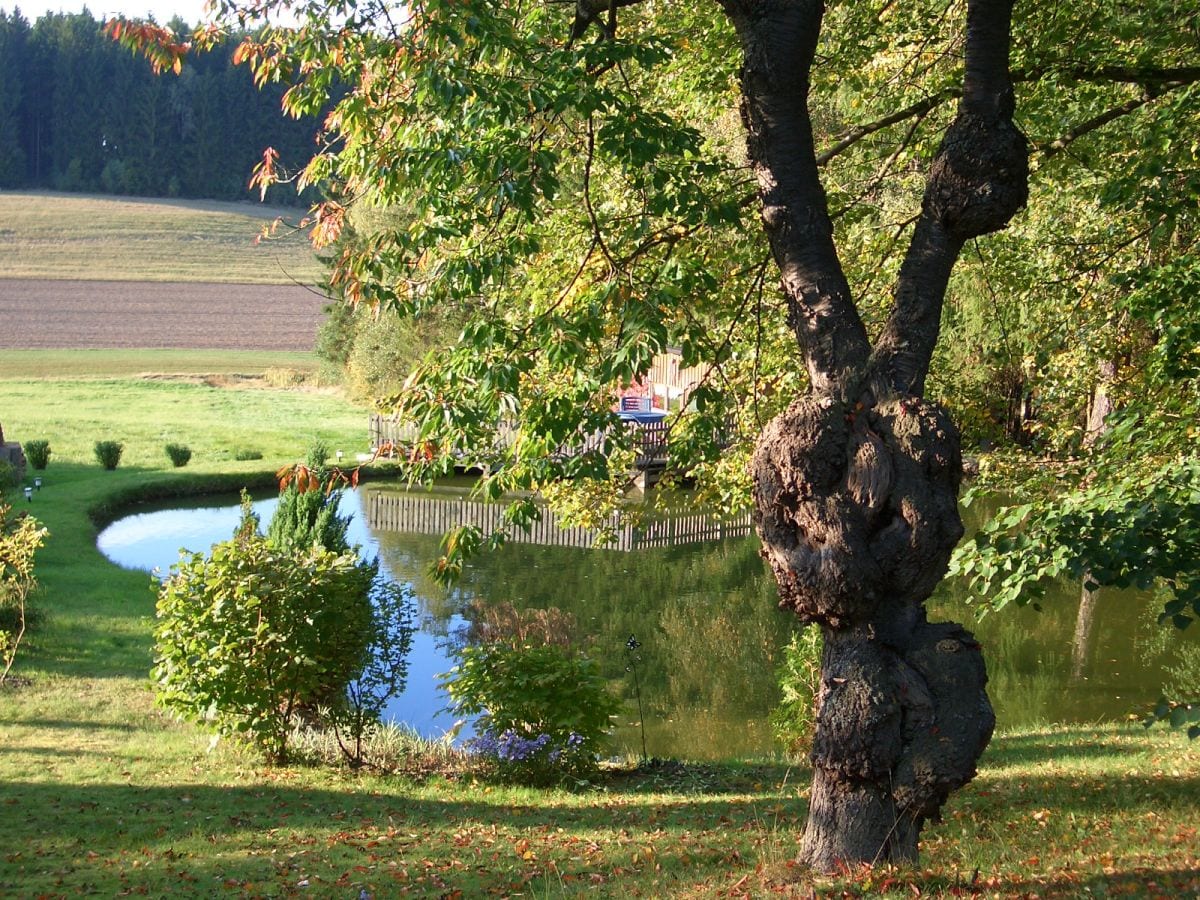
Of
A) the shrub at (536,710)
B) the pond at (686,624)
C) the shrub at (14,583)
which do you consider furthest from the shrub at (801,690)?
the shrub at (14,583)

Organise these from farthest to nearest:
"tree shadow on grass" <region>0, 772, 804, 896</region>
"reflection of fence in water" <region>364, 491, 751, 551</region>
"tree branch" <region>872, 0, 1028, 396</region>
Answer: "reflection of fence in water" <region>364, 491, 751, 551</region>
"tree shadow on grass" <region>0, 772, 804, 896</region>
"tree branch" <region>872, 0, 1028, 396</region>

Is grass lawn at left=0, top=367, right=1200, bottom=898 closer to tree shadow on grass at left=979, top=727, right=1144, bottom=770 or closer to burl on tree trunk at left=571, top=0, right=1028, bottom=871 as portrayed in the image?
tree shadow on grass at left=979, top=727, right=1144, bottom=770

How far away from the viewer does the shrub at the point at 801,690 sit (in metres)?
11.3

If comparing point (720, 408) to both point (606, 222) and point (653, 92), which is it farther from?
point (653, 92)

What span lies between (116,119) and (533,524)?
8298cm

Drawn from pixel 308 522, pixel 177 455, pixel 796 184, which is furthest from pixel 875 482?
pixel 177 455

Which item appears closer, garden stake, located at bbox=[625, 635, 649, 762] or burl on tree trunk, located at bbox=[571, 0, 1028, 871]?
burl on tree trunk, located at bbox=[571, 0, 1028, 871]

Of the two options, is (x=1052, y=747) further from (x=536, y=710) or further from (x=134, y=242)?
(x=134, y=242)

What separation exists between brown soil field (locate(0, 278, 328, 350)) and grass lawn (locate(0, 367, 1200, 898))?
2044 inches

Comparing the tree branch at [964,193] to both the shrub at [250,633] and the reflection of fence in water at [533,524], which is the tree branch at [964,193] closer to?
the shrub at [250,633]

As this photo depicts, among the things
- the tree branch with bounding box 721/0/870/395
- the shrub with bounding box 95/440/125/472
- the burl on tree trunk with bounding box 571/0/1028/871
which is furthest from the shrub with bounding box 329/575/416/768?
the shrub with bounding box 95/440/125/472

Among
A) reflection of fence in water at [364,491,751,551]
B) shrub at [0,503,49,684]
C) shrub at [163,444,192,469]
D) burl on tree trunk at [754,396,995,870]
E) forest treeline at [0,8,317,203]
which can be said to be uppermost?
forest treeline at [0,8,317,203]

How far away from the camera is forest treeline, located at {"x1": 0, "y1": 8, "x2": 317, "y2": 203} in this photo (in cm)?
9325

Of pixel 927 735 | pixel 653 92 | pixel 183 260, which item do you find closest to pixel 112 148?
pixel 183 260
